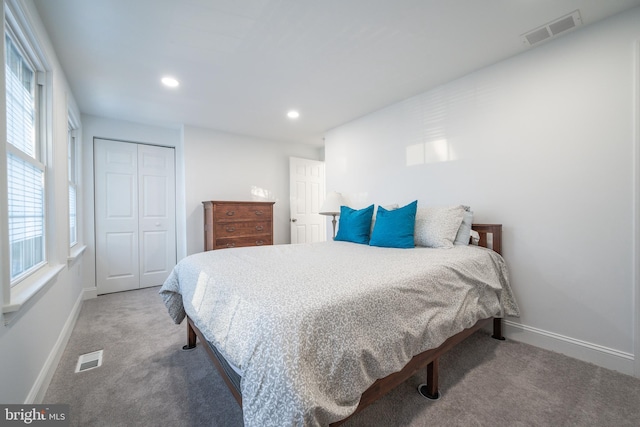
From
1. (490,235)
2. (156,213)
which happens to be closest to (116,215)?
(156,213)

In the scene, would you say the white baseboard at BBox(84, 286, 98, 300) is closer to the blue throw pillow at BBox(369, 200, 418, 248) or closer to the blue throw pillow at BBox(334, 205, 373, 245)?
the blue throw pillow at BBox(334, 205, 373, 245)

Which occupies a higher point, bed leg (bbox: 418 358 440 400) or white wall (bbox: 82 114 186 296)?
white wall (bbox: 82 114 186 296)

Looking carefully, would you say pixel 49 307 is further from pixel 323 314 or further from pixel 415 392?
pixel 415 392

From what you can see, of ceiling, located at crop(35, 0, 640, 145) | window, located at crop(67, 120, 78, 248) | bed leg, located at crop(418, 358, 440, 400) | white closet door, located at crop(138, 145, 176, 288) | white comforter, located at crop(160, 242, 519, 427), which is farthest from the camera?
white closet door, located at crop(138, 145, 176, 288)

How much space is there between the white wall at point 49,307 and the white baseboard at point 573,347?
322 cm

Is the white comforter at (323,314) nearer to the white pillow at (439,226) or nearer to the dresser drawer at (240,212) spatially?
the white pillow at (439,226)

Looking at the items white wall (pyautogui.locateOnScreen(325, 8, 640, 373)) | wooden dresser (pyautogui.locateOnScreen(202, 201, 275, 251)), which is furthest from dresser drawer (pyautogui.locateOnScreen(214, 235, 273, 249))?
white wall (pyautogui.locateOnScreen(325, 8, 640, 373))

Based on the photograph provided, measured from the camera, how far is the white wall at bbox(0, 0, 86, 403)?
1.19m

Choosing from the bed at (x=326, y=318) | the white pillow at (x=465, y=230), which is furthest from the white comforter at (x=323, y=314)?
the white pillow at (x=465, y=230)

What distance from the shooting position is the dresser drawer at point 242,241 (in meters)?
3.59

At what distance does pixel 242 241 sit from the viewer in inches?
149

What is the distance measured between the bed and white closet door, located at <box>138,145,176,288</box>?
2.29 metres

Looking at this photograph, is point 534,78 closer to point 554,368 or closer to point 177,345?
point 554,368

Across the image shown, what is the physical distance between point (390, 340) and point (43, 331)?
7.05ft
